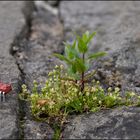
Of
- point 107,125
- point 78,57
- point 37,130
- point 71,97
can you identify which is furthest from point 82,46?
point 37,130

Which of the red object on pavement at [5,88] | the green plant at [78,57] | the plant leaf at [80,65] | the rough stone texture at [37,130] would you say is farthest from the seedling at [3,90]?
the plant leaf at [80,65]

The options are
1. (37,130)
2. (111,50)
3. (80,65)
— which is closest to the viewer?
(37,130)

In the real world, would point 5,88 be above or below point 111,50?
below

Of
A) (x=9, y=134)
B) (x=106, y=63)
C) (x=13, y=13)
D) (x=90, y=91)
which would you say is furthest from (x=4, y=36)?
(x=9, y=134)

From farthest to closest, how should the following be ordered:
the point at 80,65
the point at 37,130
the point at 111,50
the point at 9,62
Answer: the point at 111,50
the point at 9,62
the point at 80,65
the point at 37,130

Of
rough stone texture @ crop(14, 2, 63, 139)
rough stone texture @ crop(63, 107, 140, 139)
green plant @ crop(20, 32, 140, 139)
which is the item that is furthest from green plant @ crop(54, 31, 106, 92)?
rough stone texture @ crop(14, 2, 63, 139)

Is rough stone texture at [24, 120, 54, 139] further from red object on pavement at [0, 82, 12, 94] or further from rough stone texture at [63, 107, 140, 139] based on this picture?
red object on pavement at [0, 82, 12, 94]

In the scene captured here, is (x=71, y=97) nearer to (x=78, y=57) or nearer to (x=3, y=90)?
(x=78, y=57)
